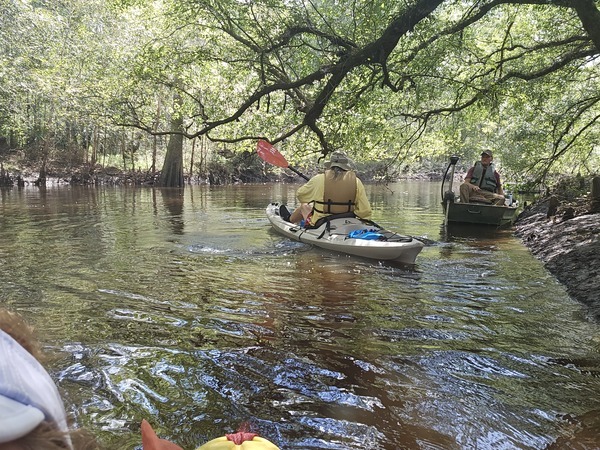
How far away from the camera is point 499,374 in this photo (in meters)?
3.24

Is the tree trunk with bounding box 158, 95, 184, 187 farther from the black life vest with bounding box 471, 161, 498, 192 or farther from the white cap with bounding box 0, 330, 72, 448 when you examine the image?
the white cap with bounding box 0, 330, 72, 448

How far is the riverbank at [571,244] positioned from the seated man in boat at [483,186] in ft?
3.23

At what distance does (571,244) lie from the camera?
739 centimetres

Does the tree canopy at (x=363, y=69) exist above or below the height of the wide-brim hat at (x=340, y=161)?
above

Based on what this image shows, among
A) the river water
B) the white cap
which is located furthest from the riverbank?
the white cap

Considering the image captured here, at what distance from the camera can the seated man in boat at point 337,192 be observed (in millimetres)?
7621

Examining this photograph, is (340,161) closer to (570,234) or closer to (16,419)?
(570,234)

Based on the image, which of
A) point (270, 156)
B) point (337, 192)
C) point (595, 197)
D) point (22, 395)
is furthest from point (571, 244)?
point (22, 395)

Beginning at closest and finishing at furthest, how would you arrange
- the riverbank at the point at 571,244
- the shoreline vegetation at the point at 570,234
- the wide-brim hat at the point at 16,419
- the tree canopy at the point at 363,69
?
the wide-brim hat at the point at 16,419 < the riverbank at the point at 571,244 < the shoreline vegetation at the point at 570,234 < the tree canopy at the point at 363,69

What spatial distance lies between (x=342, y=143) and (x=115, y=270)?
5.11 meters

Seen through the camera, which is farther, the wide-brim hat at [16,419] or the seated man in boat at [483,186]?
the seated man in boat at [483,186]

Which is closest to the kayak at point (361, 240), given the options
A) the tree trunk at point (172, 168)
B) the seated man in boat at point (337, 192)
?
the seated man in boat at point (337, 192)

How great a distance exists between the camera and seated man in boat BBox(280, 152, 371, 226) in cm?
762

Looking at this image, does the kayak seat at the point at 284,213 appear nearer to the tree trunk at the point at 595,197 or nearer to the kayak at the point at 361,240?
the kayak at the point at 361,240
